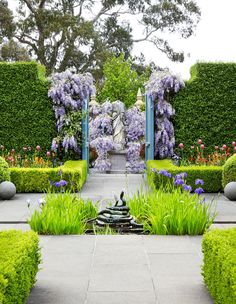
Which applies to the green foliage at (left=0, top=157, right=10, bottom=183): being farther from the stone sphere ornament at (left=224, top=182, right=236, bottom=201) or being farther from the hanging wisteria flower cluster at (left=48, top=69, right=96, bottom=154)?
the stone sphere ornament at (left=224, top=182, right=236, bottom=201)

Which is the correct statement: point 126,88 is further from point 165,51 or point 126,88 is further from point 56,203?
point 56,203

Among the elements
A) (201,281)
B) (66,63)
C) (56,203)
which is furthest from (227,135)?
(66,63)

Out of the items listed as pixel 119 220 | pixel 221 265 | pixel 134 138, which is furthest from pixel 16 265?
A: pixel 134 138

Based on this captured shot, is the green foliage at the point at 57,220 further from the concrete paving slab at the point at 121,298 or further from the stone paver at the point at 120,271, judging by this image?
the concrete paving slab at the point at 121,298

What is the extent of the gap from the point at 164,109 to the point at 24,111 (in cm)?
333

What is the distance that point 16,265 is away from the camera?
334 cm

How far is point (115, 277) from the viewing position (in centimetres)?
447

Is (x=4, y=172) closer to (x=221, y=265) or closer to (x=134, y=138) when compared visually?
(x=134, y=138)

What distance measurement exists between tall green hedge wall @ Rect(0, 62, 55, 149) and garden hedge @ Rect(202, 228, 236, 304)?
32.1 feet

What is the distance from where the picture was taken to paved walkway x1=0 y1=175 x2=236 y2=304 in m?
3.98

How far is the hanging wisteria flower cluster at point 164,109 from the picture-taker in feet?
44.1

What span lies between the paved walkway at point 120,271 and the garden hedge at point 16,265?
0.31m

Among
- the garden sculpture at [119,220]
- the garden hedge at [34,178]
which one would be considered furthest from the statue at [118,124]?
the garden sculpture at [119,220]

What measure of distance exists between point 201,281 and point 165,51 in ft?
73.6
